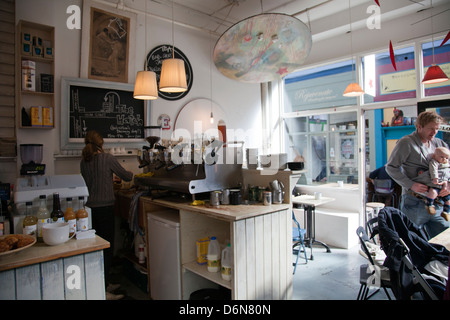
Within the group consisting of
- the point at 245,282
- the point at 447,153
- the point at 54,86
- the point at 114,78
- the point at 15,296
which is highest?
the point at 114,78

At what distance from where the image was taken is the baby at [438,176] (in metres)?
2.99

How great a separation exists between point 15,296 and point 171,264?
1416 millimetres

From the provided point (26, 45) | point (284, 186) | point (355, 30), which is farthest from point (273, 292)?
point (355, 30)

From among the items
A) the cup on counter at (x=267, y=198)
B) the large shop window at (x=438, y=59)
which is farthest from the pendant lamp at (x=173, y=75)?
the large shop window at (x=438, y=59)

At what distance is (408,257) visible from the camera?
7.67ft

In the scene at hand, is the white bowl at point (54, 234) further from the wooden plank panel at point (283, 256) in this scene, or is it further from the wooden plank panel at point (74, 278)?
the wooden plank panel at point (283, 256)

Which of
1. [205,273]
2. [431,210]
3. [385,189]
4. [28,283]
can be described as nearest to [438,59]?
[385,189]

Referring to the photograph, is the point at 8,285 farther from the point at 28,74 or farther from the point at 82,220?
the point at 28,74

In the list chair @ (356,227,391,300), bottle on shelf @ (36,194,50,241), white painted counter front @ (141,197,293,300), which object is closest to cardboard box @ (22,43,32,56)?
bottle on shelf @ (36,194,50,241)

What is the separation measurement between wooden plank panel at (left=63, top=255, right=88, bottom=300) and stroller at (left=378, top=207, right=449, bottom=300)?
205 centimetres

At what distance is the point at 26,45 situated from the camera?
337 centimetres

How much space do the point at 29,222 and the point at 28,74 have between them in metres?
2.09

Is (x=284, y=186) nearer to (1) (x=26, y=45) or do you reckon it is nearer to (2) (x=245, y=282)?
(2) (x=245, y=282)

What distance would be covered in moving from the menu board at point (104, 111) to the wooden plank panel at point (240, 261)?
272 centimetres
